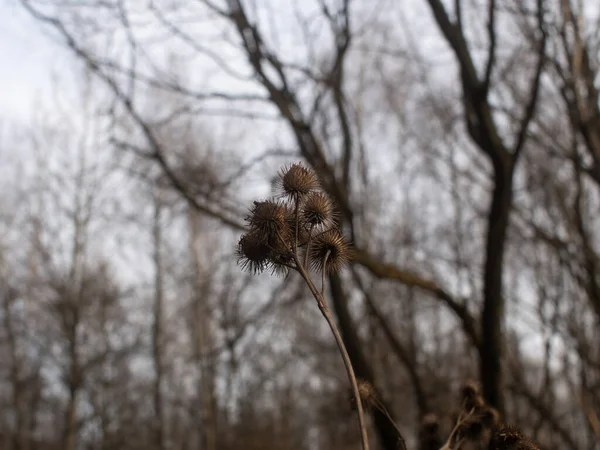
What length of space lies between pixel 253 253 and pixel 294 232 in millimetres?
178

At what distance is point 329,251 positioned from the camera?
265 centimetres

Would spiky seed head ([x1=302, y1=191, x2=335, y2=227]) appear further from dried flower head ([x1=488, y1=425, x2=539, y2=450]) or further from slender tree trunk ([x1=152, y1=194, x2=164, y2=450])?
slender tree trunk ([x1=152, y1=194, x2=164, y2=450])

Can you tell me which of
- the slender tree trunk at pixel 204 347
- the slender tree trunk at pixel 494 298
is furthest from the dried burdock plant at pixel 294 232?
the slender tree trunk at pixel 204 347

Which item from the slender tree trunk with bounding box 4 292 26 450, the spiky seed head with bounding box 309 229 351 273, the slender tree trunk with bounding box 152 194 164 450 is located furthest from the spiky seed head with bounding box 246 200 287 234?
the slender tree trunk with bounding box 4 292 26 450

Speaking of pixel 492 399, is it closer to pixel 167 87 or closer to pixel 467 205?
pixel 167 87

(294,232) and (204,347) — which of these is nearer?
(294,232)

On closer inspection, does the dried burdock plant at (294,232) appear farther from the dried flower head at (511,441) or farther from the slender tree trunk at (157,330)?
the slender tree trunk at (157,330)

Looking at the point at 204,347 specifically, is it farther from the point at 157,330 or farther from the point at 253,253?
the point at 253,253

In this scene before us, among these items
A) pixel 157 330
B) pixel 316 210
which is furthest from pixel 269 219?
pixel 157 330

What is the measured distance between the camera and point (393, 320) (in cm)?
1988

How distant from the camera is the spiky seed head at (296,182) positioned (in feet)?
8.34

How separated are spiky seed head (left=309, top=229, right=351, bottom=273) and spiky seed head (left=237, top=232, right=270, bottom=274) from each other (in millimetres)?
233

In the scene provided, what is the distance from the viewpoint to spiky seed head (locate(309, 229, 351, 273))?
266 centimetres

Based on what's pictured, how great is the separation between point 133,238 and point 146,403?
27.4 feet
